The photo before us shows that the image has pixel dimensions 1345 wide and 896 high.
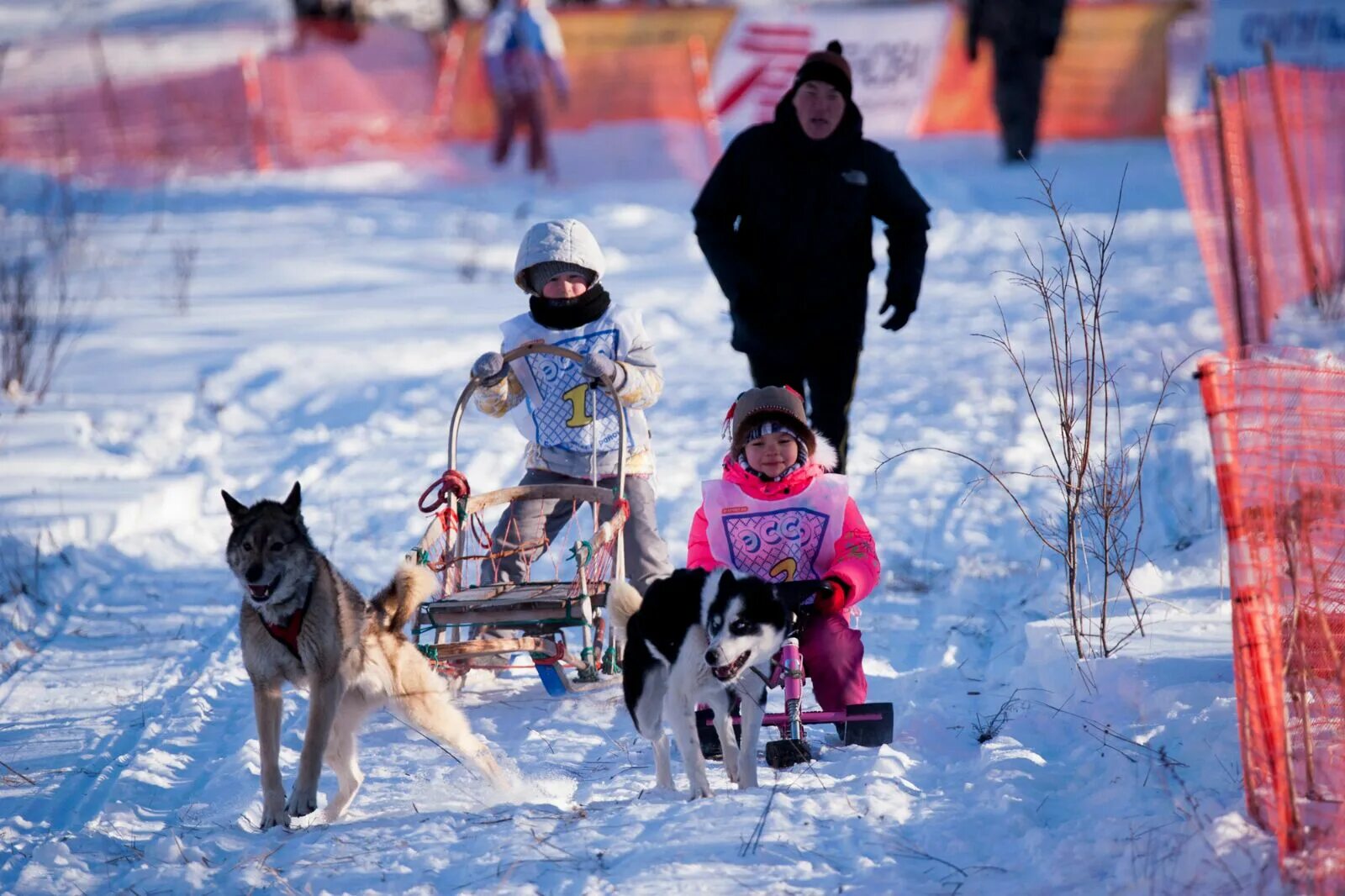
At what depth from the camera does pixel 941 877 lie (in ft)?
10.5

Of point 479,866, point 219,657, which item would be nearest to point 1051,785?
point 479,866

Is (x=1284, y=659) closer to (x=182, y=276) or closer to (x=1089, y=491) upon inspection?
(x=1089, y=491)

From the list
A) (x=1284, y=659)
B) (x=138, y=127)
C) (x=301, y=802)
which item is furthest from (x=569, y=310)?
(x=138, y=127)

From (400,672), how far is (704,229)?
228cm

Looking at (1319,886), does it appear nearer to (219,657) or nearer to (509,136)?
(219,657)

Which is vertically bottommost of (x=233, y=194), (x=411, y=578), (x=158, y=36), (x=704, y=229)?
(x=411, y=578)

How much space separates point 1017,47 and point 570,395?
1242 cm

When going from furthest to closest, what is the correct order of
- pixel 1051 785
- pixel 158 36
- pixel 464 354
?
pixel 158 36
pixel 464 354
pixel 1051 785

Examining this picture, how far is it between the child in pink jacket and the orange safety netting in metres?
4.97

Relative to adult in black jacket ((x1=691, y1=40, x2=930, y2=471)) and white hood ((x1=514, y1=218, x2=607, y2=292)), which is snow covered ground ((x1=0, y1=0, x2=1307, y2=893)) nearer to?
adult in black jacket ((x1=691, y1=40, x2=930, y2=471))

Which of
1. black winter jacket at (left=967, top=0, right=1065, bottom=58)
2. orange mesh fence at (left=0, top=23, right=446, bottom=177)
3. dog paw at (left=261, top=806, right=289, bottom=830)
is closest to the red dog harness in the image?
dog paw at (left=261, top=806, right=289, bottom=830)

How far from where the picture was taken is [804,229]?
542 centimetres

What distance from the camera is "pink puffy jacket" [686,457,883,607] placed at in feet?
13.8

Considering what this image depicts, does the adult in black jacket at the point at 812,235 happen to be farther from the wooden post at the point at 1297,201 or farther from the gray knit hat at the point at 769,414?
the wooden post at the point at 1297,201
